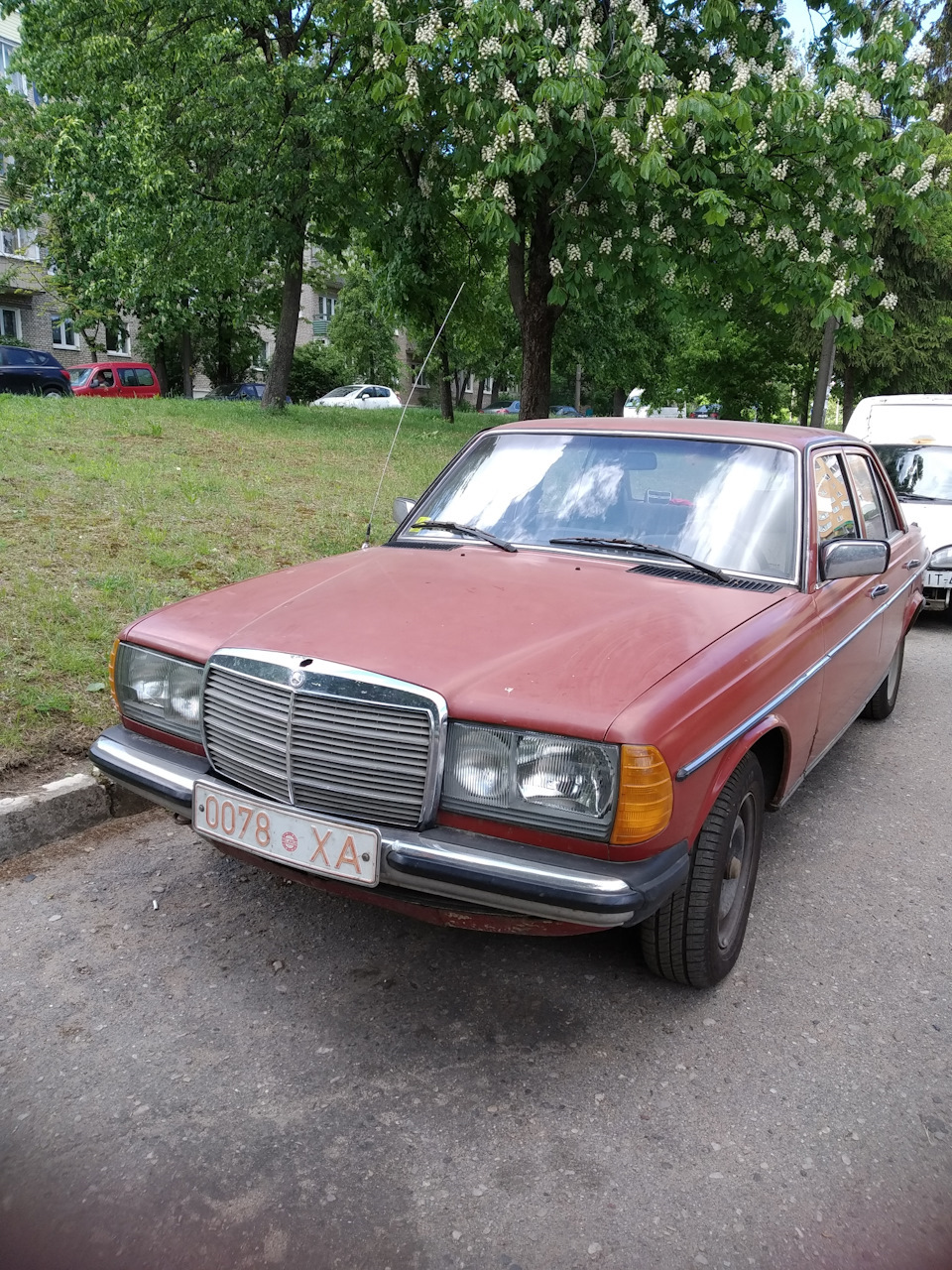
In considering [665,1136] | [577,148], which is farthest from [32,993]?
[577,148]

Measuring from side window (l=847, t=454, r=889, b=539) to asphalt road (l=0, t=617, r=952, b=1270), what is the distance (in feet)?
5.70

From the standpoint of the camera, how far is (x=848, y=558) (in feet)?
11.7

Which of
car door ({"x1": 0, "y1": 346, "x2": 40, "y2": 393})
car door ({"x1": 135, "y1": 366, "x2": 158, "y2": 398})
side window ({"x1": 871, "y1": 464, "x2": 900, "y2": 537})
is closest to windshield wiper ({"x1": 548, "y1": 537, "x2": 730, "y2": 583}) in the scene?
side window ({"x1": 871, "y1": 464, "x2": 900, "y2": 537})

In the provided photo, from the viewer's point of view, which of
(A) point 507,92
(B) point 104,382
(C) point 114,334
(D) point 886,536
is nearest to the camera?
(D) point 886,536

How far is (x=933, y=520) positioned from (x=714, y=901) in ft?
22.7

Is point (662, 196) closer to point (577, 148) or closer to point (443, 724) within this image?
point (577, 148)

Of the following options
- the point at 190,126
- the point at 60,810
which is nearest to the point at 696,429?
the point at 60,810

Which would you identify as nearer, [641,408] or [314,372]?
[641,408]

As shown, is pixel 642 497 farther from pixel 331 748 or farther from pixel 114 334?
pixel 114 334

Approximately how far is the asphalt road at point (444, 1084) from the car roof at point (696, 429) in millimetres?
1742

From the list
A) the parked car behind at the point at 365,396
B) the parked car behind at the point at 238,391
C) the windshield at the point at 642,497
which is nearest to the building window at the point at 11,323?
the parked car behind at the point at 238,391

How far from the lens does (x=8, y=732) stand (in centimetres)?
434

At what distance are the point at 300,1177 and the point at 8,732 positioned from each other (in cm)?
277

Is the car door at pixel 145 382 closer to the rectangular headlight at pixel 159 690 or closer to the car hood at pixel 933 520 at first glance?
the car hood at pixel 933 520
